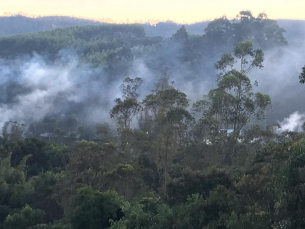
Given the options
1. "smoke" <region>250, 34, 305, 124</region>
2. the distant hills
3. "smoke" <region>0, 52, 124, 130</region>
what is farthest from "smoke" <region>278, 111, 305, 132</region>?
the distant hills

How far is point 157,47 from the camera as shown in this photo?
8538cm

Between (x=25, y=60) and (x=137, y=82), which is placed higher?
(x=25, y=60)

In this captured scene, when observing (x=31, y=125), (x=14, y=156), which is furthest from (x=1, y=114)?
(x=14, y=156)

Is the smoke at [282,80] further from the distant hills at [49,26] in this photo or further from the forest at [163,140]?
the distant hills at [49,26]

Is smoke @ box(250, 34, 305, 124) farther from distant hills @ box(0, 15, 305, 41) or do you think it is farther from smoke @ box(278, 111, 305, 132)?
distant hills @ box(0, 15, 305, 41)

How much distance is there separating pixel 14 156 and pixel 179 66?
4733 centimetres

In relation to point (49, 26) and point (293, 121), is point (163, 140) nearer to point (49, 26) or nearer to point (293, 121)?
point (293, 121)

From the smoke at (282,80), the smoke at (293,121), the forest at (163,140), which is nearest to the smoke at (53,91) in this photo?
the forest at (163,140)

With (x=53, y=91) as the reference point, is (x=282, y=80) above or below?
below

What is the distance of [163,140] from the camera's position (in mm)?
22906

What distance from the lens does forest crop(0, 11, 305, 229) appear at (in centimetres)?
1238

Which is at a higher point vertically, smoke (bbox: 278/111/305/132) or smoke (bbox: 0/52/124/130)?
smoke (bbox: 0/52/124/130)

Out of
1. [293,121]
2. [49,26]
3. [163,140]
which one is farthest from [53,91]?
[49,26]

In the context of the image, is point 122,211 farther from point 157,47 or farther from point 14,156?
point 157,47
